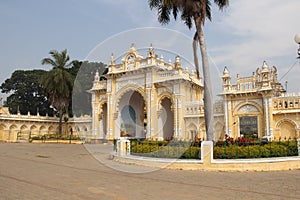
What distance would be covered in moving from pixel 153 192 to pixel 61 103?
105 ft

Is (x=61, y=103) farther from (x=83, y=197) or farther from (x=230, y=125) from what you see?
(x=83, y=197)

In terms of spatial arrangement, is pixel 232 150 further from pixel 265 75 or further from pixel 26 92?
pixel 26 92

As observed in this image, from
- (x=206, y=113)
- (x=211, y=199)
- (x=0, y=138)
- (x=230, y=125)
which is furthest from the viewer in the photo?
(x=0, y=138)

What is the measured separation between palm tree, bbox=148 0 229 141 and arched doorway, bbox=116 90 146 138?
16603 mm

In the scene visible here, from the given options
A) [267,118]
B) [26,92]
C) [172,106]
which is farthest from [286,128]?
A: [26,92]

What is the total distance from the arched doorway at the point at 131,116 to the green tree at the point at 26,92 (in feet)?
78.9

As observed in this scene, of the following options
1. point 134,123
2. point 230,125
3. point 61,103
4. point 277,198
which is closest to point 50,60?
point 61,103

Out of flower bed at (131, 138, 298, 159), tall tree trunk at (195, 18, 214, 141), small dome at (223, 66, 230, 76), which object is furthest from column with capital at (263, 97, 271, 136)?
tall tree trunk at (195, 18, 214, 141)

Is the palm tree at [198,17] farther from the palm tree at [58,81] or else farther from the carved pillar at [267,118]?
the palm tree at [58,81]

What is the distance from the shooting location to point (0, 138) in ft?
119

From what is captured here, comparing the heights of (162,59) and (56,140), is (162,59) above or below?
above

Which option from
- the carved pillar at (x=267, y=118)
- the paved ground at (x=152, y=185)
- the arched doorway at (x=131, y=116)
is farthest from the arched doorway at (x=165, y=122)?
the paved ground at (x=152, y=185)

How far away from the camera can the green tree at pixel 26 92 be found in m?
50.0

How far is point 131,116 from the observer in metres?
32.4
